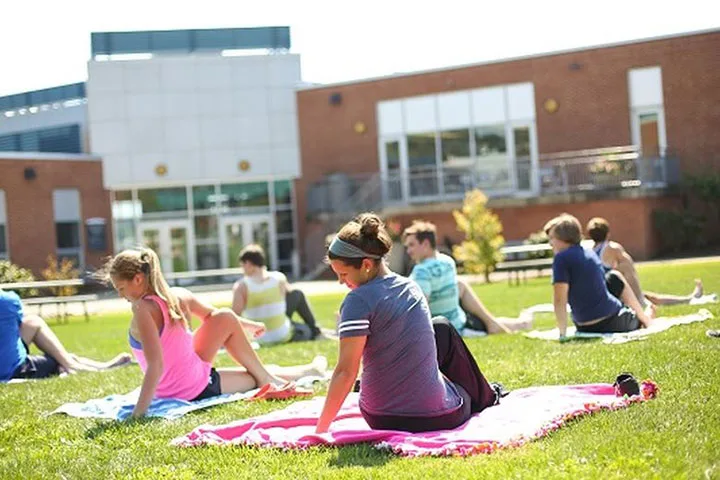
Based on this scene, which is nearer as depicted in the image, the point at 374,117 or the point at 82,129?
the point at 374,117

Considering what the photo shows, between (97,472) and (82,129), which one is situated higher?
(82,129)

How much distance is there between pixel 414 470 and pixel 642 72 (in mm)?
29087

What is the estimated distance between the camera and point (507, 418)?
5.88 meters

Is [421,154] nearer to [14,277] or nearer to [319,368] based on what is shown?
[14,277]

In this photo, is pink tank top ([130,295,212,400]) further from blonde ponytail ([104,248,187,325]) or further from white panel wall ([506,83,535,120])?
white panel wall ([506,83,535,120])

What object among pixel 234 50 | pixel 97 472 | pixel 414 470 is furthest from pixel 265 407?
pixel 234 50

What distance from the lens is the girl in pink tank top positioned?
730cm

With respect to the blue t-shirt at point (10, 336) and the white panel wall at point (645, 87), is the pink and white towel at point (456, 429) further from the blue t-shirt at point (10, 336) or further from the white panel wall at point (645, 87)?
the white panel wall at point (645, 87)

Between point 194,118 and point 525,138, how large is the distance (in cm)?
1247

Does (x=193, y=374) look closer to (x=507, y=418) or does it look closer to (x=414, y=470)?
(x=507, y=418)

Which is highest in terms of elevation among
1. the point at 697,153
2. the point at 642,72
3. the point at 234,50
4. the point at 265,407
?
the point at 234,50

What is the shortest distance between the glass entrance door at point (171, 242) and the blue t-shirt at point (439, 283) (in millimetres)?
29132

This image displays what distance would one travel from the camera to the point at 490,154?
35156 mm

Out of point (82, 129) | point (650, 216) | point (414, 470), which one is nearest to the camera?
point (414, 470)
